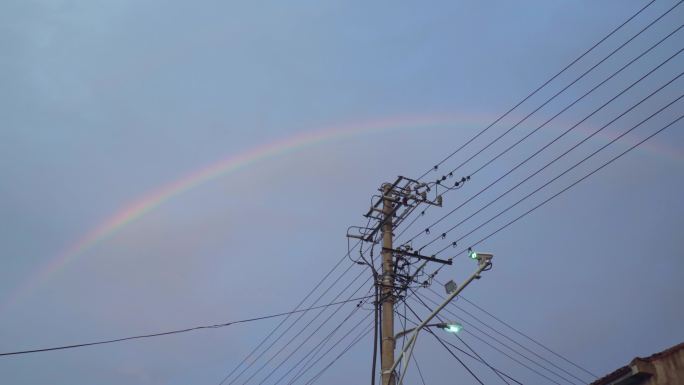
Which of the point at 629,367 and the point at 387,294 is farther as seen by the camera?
the point at 387,294

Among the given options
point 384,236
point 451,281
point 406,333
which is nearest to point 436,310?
point 451,281

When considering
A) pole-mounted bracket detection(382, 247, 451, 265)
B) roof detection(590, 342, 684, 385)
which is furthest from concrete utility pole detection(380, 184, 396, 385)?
roof detection(590, 342, 684, 385)

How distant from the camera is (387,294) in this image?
1795cm

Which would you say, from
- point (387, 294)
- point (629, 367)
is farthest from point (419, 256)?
point (629, 367)

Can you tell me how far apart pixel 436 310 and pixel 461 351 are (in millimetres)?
6228

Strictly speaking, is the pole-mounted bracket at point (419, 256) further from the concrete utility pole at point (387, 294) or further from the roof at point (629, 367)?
the roof at point (629, 367)

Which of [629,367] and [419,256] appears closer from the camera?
[629,367]

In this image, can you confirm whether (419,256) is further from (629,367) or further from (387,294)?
(629,367)

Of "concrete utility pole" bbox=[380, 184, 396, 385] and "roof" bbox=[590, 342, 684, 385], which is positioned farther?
"concrete utility pole" bbox=[380, 184, 396, 385]

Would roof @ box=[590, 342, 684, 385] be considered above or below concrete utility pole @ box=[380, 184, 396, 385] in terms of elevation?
below

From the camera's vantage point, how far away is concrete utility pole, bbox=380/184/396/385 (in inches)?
642

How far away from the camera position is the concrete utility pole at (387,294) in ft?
53.5

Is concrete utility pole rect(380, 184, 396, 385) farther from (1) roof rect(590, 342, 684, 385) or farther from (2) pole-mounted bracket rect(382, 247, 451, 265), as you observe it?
(1) roof rect(590, 342, 684, 385)

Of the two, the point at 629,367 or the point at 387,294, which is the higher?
the point at 387,294
